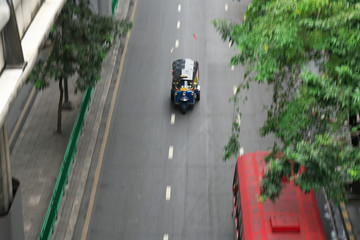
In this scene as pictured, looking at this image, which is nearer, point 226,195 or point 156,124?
point 226,195

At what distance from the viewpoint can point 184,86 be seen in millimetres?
31875

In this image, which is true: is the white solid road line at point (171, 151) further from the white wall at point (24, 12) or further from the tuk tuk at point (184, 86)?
the white wall at point (24, 12)

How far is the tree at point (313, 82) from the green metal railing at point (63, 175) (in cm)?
835

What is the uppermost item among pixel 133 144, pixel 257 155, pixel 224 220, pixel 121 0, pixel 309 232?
pixel 121 0

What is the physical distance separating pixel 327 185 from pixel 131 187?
38.6ft

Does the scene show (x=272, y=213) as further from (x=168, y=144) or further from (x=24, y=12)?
(x=168, y=144)

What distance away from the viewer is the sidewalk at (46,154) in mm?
25125

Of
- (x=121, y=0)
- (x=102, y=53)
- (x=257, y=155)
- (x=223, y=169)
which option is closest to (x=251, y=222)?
(x=257, y=155)

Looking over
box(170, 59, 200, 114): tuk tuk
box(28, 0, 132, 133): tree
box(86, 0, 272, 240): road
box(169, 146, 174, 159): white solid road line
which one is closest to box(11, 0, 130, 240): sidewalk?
box(86, 0, 272, 240): road

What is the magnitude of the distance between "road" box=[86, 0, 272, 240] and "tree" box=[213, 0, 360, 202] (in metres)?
7.12

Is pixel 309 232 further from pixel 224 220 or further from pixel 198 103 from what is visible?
pixel 198 103

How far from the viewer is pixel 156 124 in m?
31.7

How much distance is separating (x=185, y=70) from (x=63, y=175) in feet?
31.5

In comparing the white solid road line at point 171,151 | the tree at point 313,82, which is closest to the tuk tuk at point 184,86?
the white solid road line at point 171,151
